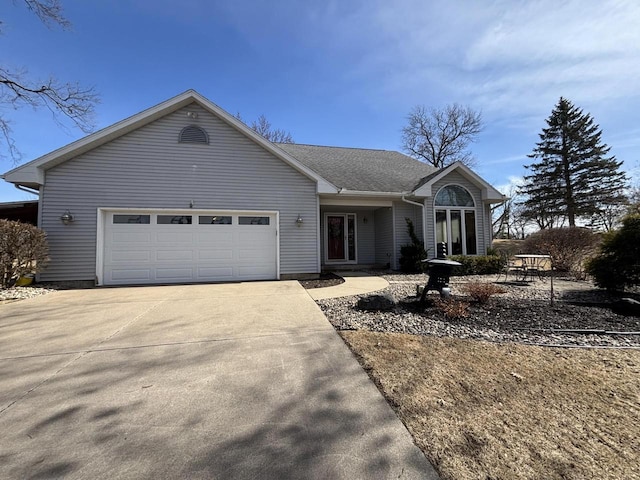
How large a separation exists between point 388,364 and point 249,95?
13.7 meters

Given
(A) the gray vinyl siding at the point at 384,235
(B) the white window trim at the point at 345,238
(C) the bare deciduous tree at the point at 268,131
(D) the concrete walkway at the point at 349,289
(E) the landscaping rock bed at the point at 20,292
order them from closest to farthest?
(E) the landscaping rock bed at the point at 20,292 < (D) the concrete walkway at the point at 349,289 < (A) the gray vinyl siding at the point at 384,235 < (B) the white window trim at the point at 345,238 < (C) the bare deciduous tree at the point at 268,131

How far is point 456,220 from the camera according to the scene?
1207 centimetres

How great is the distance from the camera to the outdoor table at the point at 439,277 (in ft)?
18.0

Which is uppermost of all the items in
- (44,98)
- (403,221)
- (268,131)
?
(268,131)

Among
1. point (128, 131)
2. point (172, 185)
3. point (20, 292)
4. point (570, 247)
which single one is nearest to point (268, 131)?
point (128, 131)

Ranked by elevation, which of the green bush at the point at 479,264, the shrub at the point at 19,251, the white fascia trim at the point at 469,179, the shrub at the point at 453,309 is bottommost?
the shrub at the point at 453,309

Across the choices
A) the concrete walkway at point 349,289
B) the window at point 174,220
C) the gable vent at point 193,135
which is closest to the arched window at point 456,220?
the concrete walkway at point 349,289

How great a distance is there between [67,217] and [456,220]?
Result: 13489mm

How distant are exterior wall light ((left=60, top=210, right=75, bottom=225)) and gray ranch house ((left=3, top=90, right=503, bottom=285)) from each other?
0.09ft

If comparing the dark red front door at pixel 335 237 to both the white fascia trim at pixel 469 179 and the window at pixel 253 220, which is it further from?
the window at pixel 253 220

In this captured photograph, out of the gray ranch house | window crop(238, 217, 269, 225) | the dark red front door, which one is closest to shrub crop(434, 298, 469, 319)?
the gray ranch house

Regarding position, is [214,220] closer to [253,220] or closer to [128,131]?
[253,220]

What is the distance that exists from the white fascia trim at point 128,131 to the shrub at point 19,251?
5.69ft

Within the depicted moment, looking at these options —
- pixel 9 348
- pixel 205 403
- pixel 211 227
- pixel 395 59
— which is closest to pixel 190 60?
pixel 211 227
